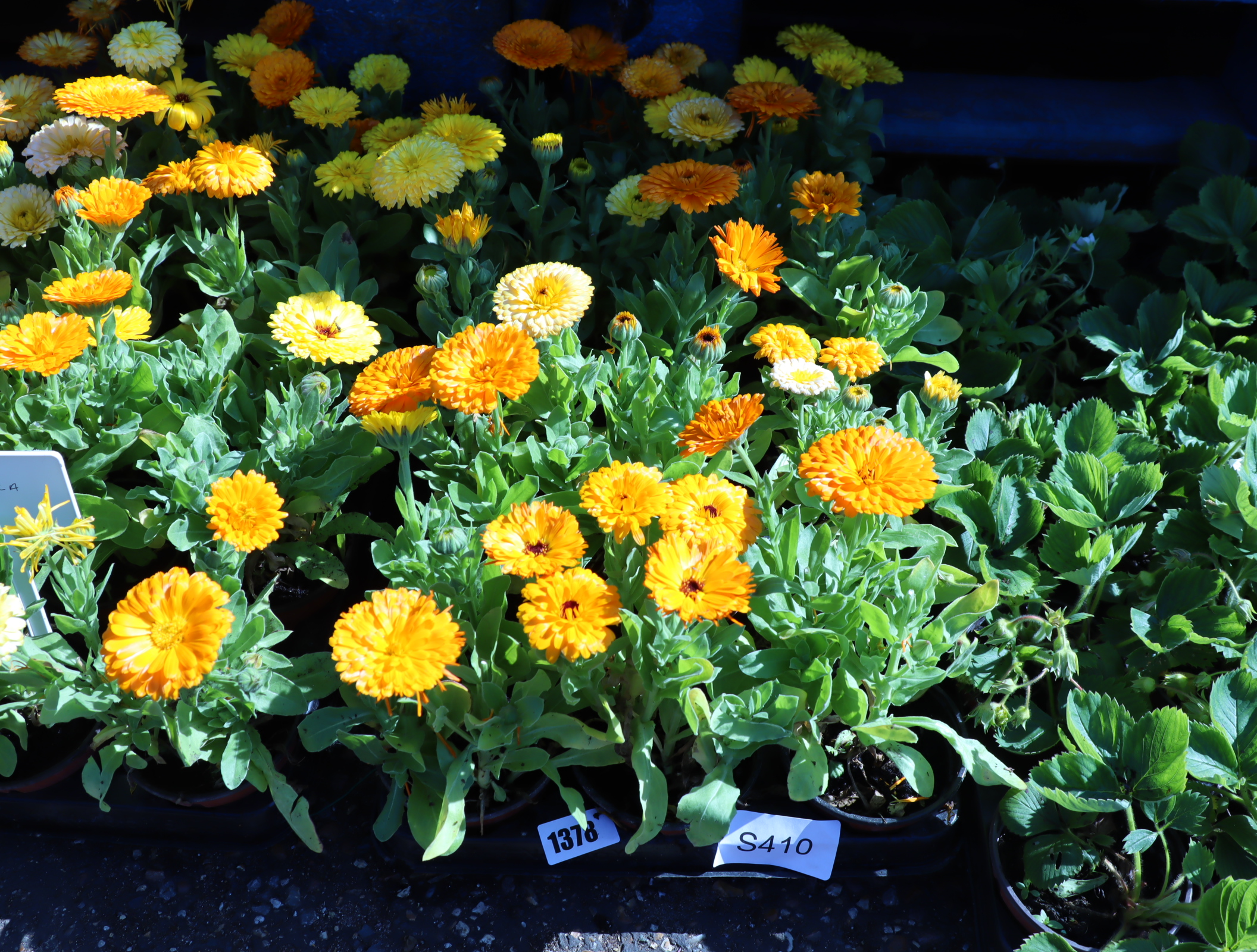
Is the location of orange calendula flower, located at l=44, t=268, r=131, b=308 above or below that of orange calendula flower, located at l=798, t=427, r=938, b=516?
below

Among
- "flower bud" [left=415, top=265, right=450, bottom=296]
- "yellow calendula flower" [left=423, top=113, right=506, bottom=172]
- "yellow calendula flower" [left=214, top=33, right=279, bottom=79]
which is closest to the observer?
"flower bud" [left=415, top=265, right=450, bottom=296]

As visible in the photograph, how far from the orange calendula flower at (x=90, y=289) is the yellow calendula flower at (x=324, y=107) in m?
0.75

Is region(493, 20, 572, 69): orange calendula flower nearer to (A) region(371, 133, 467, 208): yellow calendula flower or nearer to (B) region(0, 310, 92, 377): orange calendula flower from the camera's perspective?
(A) region(371, 133, 467, 208): yellow calendula flower

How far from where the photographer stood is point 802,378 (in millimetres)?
1396

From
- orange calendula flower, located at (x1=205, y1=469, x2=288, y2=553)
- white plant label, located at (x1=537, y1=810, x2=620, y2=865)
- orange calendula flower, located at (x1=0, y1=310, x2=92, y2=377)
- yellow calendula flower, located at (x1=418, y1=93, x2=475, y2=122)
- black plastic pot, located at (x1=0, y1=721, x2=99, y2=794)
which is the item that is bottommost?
black plastic pot, located at (x1=0, y1=721, x2=99, y2=794)

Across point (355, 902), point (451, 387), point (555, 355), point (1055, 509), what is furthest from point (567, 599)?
point (1055, 509)

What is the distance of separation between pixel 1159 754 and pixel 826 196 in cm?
114

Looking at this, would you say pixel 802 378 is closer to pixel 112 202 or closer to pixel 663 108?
pixel 663 108

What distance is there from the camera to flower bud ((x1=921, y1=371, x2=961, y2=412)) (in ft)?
4.83

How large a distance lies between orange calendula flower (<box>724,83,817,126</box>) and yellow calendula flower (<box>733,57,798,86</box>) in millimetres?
237

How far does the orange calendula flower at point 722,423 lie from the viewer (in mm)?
1250

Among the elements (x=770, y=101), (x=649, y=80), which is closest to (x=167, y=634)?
(x=770, y=101)

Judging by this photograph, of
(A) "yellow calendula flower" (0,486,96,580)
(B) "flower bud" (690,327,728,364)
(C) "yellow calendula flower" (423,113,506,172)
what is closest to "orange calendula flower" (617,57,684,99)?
(C) "yellow calendula flower" (423,113,506,172)

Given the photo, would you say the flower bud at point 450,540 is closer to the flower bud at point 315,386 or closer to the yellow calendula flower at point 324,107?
the flower bud at point 315,386
